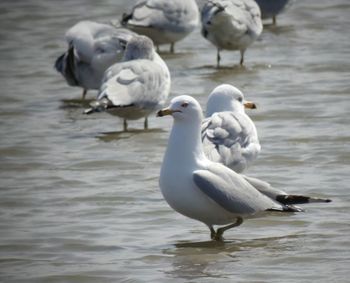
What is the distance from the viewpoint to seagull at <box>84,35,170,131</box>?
40.0ft

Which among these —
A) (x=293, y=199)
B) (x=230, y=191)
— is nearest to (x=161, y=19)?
(x=293, y=199)

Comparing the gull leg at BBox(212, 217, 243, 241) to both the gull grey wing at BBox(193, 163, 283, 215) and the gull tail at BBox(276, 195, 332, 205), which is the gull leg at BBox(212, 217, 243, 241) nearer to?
the gull grey wing at BBox(193, 163, 283, 215)

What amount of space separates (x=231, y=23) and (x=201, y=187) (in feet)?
23.6

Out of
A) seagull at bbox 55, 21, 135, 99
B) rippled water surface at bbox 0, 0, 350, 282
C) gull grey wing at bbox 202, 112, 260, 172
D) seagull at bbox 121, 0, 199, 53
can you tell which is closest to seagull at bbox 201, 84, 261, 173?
gull grey wing at bbox 202, 112, 260, 172

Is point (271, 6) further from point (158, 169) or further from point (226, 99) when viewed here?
point (226, 99)

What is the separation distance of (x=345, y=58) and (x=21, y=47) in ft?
15.5

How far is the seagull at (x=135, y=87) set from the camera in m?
12.2

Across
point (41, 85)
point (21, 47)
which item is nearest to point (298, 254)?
point (41, 85)

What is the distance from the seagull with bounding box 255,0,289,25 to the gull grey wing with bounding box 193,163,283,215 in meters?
9.66

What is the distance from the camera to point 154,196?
9953mm

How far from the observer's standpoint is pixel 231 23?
1512cm

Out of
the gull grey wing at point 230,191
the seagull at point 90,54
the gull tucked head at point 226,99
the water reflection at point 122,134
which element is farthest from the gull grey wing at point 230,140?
the seagull at point 90,54

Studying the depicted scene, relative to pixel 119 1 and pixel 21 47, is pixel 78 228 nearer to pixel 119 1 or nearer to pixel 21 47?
pixel 21 47

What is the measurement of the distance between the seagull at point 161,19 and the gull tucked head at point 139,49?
11.3ft
